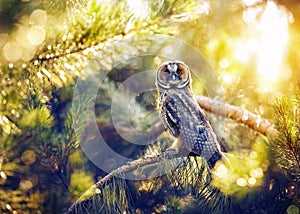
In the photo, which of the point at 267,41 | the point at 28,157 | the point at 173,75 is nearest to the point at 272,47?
the point at 267,41

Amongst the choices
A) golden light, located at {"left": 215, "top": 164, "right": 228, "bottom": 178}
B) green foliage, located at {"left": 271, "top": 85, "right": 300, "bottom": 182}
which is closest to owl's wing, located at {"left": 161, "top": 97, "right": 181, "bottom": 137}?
golden light, located at {"left": 215, "top": 164, "right": 228, "bottom": 178}

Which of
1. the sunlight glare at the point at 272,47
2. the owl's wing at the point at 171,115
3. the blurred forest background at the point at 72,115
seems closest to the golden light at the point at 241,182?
the blurred forest background at the point at 72,115

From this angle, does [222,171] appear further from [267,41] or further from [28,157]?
[267,41]

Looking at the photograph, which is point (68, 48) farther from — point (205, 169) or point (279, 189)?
point (279, 189)

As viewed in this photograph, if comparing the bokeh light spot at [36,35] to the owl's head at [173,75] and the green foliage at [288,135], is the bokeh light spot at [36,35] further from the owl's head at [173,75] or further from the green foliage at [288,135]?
the owl's head at [173,75]

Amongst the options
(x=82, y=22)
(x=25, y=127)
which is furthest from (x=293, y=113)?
(x=25, y=127)
